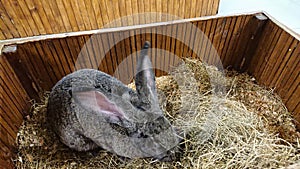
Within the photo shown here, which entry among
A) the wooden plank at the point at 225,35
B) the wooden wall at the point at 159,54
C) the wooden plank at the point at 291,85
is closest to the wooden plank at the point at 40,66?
the wooden wall at the point at 159,54

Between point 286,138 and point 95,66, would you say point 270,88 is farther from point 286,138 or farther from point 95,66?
point 95,66

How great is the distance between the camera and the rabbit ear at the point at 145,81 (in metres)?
1.32

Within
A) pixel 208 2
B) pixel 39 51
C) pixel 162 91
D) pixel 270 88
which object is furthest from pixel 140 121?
pixel 208 2

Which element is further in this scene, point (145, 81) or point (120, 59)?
point (120, 59)

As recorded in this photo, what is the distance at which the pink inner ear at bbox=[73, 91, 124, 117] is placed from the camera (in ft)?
3.95

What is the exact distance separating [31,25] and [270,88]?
7.77 feet

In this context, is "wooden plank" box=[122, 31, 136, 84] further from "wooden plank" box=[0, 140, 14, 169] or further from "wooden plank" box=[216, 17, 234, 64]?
"wooden plank" box=[0, 140, 14, 169]

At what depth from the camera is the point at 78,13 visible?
2318 millimetres

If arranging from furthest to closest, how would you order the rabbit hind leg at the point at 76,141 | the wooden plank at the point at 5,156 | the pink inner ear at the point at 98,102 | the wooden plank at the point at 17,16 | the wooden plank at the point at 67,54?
the wooden plank at the point at 17,16 < the wooden plank at the point at 67,54 < the rabbit hind leg at the point at 76,141 < the wooden plank at the point at 5,156 < the pink inner ear at the point at 98,102

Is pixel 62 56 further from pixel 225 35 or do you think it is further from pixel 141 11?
pixel 225 35

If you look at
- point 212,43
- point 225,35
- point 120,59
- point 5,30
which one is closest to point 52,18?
point 5,30

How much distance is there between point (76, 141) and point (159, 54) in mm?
1080

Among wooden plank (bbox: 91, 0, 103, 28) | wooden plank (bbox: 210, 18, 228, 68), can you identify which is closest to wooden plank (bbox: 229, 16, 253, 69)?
wooden plank (bbox: 210, 18, 228, 68)

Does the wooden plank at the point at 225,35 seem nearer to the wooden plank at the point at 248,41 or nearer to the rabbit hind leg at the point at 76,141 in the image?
the wooden plank at the point at 248,41
